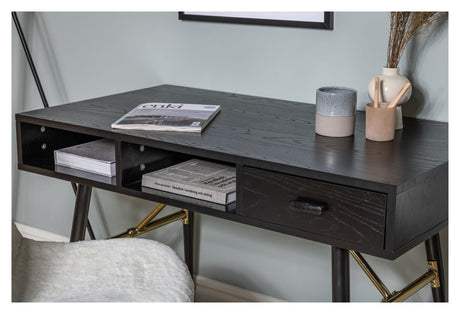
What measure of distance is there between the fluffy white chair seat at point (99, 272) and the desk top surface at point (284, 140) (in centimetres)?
25

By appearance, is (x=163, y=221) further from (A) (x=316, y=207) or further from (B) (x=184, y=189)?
(A) (x=316, y=207)

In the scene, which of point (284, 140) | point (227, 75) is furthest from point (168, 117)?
point (227, 75)

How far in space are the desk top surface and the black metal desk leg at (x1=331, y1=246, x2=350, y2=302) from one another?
0.57ft

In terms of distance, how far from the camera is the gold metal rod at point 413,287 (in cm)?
160

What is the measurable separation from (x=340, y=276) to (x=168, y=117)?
1.86 feet

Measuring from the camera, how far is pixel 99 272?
134 cm

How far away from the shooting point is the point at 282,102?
1.91 meters

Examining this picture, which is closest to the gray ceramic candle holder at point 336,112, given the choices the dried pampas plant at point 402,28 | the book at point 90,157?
the dried pampas plant at point 402,28

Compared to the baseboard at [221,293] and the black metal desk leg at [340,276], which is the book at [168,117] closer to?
the black metal desk leg at [340,276]

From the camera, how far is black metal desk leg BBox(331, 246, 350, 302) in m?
1.35

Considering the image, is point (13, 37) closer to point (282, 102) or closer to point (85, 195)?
point (85, 195)
